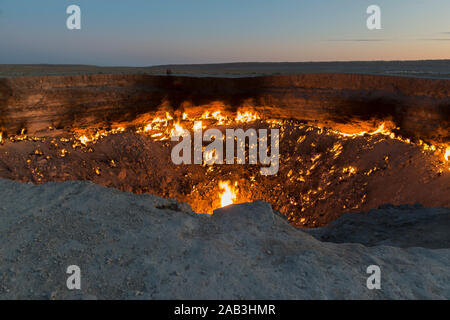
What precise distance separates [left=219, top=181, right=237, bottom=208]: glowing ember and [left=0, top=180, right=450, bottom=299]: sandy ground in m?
9.03

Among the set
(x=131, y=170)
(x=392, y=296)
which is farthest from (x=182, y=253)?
(x=131, y=170)

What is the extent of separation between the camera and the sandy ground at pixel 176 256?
99.7 inches

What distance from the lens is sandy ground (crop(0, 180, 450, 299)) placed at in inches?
99.7

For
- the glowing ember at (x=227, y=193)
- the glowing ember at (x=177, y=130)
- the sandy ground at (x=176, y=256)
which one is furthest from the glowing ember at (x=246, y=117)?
the sandy ground at (x=176, y=256)

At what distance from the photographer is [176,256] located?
2.97 metres

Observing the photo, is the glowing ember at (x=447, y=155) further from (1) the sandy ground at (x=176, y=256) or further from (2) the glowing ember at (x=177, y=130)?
(2) the glowing ember at (x=177, y=130)

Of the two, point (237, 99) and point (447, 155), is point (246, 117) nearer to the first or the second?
point (237, 99)

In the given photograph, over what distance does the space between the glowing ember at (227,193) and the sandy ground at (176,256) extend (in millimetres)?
9034

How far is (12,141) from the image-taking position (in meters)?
8.62

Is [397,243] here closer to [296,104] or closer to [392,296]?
[392,296]

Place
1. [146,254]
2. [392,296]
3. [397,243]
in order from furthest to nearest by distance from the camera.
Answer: [397,243], [146,254], [392,296]

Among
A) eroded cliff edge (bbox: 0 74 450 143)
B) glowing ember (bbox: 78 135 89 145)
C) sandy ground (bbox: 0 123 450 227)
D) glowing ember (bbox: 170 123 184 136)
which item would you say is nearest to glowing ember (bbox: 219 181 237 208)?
sandy ground (bbox: 0 123 450 227)

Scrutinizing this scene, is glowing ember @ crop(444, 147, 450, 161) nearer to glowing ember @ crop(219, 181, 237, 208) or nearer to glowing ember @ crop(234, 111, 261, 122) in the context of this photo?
glowing ember @ crop(234, 111, 261, 122)

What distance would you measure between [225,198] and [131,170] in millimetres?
4528
